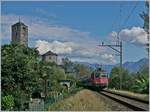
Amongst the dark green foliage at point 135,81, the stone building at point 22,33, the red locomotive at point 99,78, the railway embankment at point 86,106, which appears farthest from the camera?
the red locomotive at point 99,78

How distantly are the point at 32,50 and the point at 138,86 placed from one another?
17.9 metres

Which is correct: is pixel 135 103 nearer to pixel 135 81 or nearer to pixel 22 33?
pixel 22 33

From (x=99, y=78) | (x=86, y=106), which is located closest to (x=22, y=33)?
(x=99, y=78)

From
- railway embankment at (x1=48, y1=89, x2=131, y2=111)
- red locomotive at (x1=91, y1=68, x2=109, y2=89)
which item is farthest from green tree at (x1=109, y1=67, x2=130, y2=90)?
railway embankment at (x1=48, y1=89, x2=131, y2=111)

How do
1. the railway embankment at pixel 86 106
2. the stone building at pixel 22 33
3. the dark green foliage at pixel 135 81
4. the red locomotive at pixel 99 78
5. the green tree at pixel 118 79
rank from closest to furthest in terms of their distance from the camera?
the railway embankment at pixel 86 106 < the stone building at pixel 22 33 < the dark green foliage at pixel 135 81 < the red locomotive at pixel 99 78 < the green tree at pixel 118 79

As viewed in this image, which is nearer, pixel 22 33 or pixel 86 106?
pixel 86 106

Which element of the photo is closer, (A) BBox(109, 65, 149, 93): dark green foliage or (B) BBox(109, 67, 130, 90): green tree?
(A) BBox(109, 65, 149, 93): dark green foliage

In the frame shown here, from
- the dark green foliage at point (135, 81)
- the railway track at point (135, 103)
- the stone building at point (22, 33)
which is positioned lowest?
the railway track at point (135, 103)

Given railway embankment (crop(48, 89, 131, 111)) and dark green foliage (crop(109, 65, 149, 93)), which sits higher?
dark green foliage (crop(109, 65, 149, 93))

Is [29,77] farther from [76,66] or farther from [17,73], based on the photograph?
[76,66]

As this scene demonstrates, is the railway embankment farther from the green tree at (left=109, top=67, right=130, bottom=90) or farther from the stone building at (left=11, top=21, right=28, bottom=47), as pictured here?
the green tree at (left=109, top=67, right=130, bottom=90)

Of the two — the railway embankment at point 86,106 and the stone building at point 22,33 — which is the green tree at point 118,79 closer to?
the stone building at point 22,33

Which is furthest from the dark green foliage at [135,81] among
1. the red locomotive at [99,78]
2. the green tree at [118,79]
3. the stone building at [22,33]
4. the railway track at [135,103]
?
the stone building at [22,33]

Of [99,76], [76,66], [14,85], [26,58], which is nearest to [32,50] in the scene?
[26,58]
